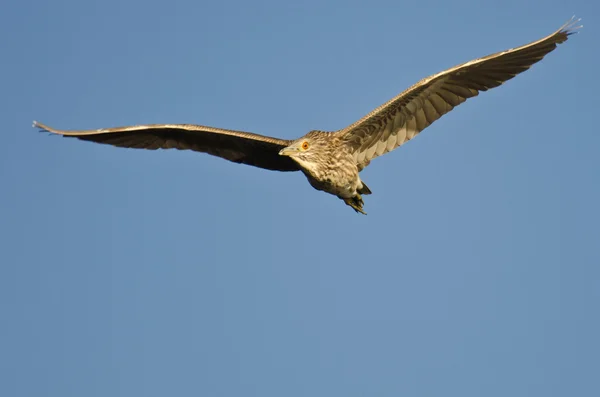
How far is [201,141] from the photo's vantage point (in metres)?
16.8

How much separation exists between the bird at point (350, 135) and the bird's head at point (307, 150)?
0.6 inches

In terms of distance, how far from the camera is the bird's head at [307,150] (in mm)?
14750

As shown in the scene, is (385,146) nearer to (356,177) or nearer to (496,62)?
(356,177)

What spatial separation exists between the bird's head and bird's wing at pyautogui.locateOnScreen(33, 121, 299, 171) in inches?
31.1

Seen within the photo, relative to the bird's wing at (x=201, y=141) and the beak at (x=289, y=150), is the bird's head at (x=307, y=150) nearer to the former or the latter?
the beak at (x=289, y=150)

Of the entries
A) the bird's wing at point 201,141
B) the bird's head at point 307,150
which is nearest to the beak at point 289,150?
the bird's head at point 307,150

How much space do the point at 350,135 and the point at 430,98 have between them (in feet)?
4.74

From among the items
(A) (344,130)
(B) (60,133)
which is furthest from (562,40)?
(B) (60,133)

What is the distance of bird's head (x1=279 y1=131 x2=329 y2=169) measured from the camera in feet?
48.4

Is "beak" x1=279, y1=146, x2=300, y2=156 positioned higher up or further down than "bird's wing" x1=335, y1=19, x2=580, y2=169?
further down

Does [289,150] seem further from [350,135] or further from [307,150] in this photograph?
[350,135]

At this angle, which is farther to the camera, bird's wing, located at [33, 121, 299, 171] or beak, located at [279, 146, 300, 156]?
bird's wing, located at [33, 121, 299, 171]

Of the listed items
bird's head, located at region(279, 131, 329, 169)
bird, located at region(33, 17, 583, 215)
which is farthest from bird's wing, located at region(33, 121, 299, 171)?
bird's head, located at region(279, 131, 329, 169)

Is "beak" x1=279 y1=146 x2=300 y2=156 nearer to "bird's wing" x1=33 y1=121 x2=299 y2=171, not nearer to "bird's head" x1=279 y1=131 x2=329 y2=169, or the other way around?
"bird's head" x1=279 y1=131 x2=329 y2=169
